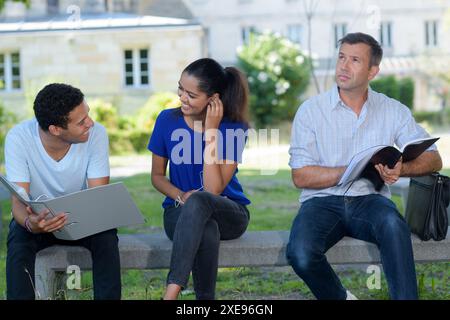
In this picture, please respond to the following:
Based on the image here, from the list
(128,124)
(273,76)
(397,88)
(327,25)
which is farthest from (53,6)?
(327,25)

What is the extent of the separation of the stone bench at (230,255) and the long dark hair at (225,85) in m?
0.67

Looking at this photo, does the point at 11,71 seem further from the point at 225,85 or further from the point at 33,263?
the point at 33,263

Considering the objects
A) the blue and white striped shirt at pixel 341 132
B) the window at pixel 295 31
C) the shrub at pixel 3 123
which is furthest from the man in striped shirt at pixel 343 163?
the window at pixel 295 31

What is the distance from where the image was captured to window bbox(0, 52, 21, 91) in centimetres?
2783

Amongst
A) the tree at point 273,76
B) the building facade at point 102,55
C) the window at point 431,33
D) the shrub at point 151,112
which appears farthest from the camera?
the window at point 431,33

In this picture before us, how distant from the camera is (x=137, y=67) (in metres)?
28.2

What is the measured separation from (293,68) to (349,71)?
22.6 metres

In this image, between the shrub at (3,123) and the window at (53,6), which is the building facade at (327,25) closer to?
the window at (53,6)

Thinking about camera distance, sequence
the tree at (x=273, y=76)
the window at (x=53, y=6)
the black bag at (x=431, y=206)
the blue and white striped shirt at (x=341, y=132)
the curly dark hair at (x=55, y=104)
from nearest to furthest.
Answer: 1. the curly dark hair at (x=55, y=104)
2. the black bag at (x=431, y=206)
3. the blue and white striped shirt at (x=341, y=132)
4. the tree at (x=273, y=76)
5. the window at (x=53, y=6)

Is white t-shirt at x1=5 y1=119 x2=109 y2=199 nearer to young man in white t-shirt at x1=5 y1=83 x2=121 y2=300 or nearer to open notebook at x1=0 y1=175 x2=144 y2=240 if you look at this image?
young man in white t-shirt at x1=5 y1=83 x2=121 y2=300

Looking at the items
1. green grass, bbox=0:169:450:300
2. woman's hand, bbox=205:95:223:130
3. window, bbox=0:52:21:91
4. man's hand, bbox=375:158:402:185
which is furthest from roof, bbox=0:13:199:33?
man's hand, bbox=375:158:402:185

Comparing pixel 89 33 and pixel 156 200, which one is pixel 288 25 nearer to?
pixel 89 33

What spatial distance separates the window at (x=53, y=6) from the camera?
31.1 m

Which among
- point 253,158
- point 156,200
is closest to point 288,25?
point 253,158
